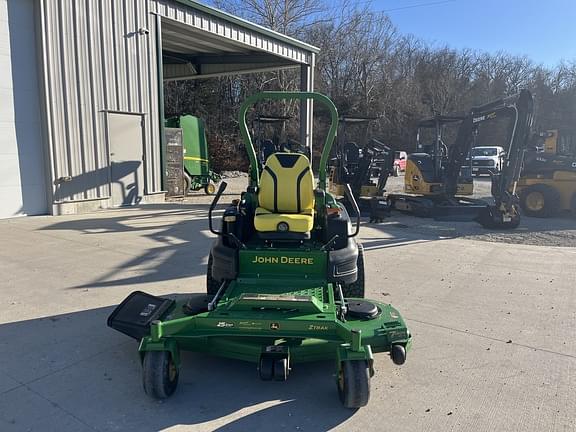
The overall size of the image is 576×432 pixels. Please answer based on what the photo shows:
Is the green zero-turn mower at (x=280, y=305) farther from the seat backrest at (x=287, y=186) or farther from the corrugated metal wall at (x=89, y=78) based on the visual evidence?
the corrugated metal wall at (x=89, y=78)

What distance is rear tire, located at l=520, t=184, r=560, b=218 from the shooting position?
37.1 ft

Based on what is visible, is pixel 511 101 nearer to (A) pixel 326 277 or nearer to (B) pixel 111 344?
(A) pixel 326 277

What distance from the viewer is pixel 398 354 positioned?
2.91 m

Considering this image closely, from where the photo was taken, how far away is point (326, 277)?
12.1 feet

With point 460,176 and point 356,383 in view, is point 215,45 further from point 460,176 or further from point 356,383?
point 356,383

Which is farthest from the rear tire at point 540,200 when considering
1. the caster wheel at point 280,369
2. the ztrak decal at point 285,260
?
the caster wheel at point 280,369

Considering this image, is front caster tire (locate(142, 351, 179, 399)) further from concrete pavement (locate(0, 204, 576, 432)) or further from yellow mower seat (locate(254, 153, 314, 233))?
yellow mower seat (locate(254, 153, 314, 233))

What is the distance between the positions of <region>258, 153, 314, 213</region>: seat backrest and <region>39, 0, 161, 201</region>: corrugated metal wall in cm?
652

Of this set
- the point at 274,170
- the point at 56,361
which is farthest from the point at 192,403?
the point at 274,170

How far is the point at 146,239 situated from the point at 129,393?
471 cm

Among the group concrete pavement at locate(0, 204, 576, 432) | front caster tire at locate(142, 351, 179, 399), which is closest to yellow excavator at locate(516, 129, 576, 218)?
concrete pavement at locate(0, 204, 576, 432)

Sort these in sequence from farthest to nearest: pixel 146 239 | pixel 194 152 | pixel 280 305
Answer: pixel 194 152 < pixel 146 239 < pixel 280 305

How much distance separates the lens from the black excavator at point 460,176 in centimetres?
916

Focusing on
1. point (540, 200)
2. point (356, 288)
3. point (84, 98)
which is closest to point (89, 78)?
point (84, 98)
